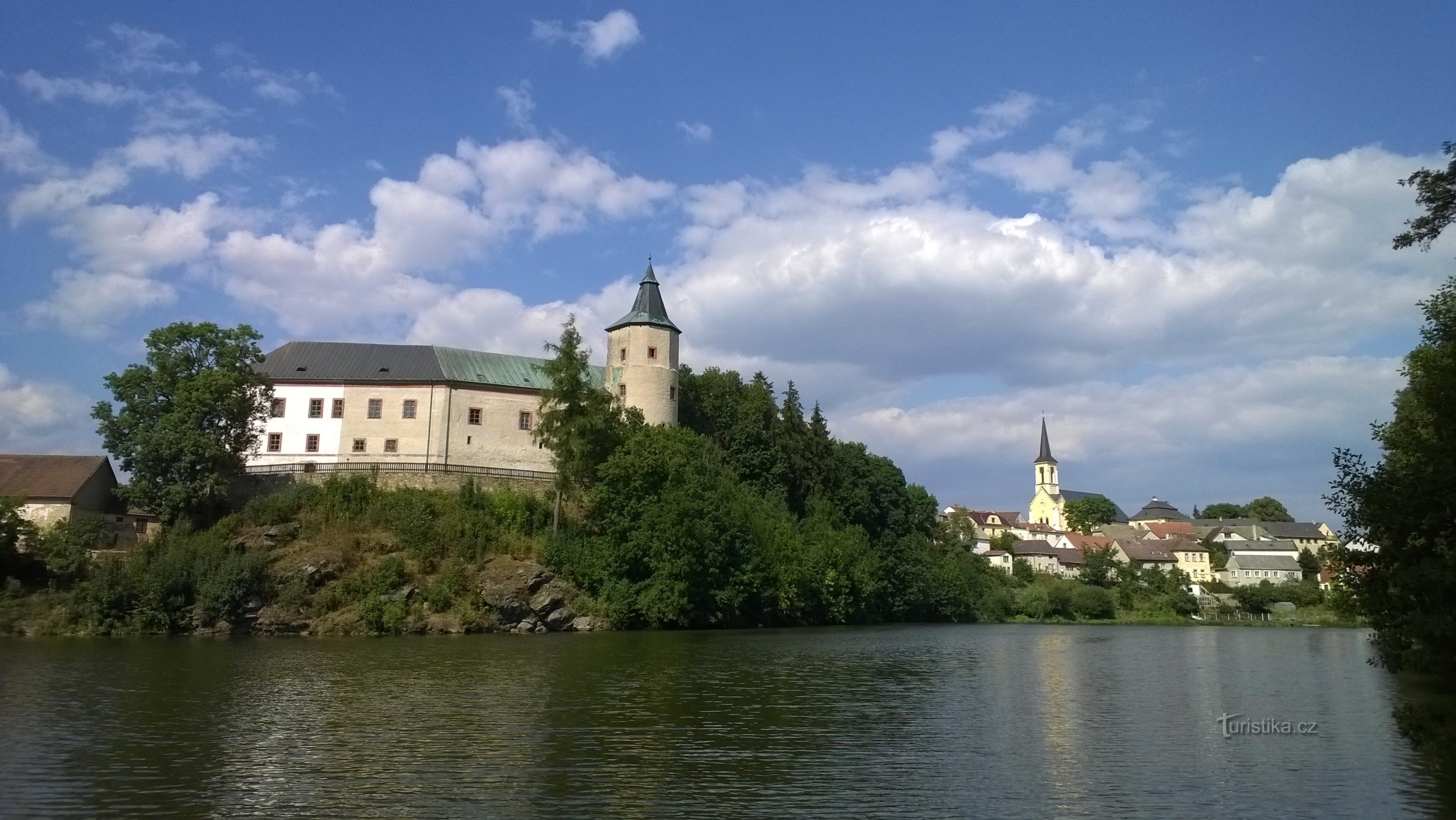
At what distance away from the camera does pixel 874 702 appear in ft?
84.4

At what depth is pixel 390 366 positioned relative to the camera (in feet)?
224

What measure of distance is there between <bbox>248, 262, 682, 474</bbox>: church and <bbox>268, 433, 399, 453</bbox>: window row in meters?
0.05

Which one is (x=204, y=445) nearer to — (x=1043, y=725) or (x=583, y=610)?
(x=583, y=610)

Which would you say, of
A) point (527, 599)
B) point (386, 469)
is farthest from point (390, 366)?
point (527, 599)

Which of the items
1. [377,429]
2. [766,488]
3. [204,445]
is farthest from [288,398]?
[766,488]

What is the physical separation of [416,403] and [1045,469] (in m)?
148

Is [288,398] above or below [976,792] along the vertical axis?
above

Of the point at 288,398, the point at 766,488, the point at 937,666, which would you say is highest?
the point at 288,398

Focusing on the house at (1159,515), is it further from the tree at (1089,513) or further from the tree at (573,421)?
the tree at (573,421)

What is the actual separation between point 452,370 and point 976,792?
5766cm

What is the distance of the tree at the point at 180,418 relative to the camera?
167 feet

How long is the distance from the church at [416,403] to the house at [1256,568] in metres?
93.6

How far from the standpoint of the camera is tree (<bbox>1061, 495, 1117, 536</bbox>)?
608 feet

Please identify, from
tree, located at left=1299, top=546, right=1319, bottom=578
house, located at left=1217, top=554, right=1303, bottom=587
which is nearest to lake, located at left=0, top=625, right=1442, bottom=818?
tree, located at left=1299, top=546, right=1319, bottom=578
